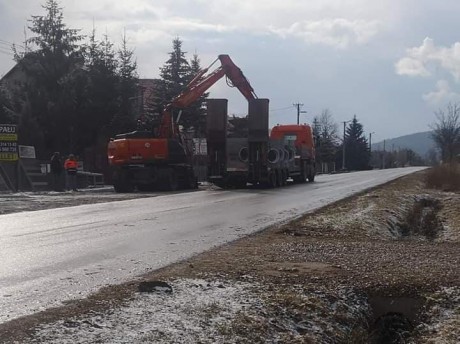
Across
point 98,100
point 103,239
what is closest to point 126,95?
point 98,100

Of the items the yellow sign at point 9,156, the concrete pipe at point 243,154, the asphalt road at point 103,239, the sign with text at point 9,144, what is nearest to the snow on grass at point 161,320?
the asphalt road at point 103,239

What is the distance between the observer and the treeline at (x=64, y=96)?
3978 centimetres

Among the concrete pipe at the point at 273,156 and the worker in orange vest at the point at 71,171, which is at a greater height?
the concrete pipe at the point at 273,156

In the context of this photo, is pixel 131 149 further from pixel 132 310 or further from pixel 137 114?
pixel 132 310

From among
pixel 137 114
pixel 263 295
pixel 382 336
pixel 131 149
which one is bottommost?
pixel 382 336

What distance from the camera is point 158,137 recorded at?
103ft

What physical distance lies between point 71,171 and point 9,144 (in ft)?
10.9

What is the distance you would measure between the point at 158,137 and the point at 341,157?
84263 millimetres

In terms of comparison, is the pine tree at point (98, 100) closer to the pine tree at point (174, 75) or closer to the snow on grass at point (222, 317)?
the pine tree at point (174, 75)

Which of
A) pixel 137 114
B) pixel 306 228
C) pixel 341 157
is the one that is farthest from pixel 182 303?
pixel 341 157

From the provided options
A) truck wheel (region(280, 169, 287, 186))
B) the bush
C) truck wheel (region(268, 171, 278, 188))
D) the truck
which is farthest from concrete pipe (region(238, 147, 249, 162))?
the bush

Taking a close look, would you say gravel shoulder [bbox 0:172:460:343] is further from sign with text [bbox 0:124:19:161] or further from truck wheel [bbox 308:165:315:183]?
truck wheel [bbox 308:165:315:183]

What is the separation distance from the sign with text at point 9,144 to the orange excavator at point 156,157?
455 centimetres

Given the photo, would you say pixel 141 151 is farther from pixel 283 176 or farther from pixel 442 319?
pixel 442 319
